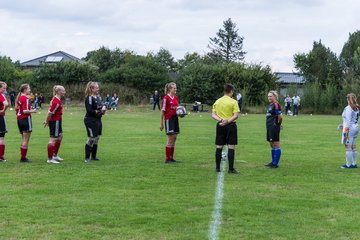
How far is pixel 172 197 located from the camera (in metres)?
8.83

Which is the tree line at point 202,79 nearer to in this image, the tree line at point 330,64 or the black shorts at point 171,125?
the tree line at point 330,64

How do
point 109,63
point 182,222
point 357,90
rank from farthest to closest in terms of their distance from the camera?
point 109,63 < point 357,90 < point 182,222

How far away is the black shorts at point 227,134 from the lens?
1138cm

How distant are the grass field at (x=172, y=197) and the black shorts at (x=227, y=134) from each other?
76 centimetres

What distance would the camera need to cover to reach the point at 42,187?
31.8 ft

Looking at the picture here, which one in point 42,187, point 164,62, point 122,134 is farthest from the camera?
point 164,62

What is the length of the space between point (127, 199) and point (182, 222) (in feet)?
5.84

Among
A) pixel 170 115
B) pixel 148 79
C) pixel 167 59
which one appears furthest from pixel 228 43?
pixel 170 115

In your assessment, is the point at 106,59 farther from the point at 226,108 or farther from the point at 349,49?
the point at 226,108

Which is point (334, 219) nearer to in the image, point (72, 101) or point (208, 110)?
point (208, 110)

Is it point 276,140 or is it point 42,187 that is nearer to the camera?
point 42,187

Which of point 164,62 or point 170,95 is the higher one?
point 164,62

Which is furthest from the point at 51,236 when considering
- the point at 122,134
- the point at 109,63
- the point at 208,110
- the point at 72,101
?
the point at 109,63

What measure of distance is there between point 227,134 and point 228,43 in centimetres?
10951
